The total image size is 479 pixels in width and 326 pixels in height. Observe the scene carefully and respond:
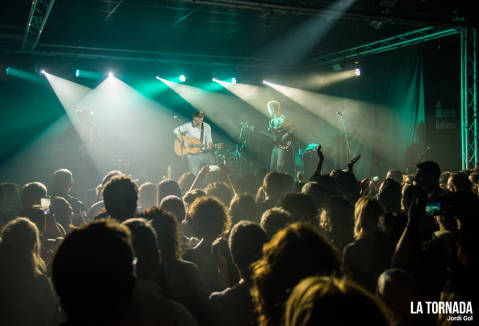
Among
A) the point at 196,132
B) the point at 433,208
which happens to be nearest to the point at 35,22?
the point at 196,132

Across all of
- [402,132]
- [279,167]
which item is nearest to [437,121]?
[402,132]

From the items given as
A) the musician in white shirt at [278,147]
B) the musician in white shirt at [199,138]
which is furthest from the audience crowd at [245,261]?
the musician in white shirt at [278,147]

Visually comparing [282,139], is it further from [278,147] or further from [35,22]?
[35,22]

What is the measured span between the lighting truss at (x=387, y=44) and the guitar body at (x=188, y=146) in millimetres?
5065

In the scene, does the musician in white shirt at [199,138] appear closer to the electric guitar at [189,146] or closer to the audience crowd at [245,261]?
the electric guitar at [189,146]

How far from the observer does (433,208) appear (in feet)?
8.47

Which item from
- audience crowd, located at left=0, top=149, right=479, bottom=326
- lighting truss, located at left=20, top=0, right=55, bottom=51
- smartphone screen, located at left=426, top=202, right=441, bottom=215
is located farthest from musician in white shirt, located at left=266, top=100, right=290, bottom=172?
smartphone screen, located at left=426, top=202, right=441, bottom=215

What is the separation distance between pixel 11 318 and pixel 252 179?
13.0 feet

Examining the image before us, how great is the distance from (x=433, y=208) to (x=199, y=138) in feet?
30.1

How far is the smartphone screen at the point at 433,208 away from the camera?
101 inches

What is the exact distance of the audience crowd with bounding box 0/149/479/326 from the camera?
48.2 inches

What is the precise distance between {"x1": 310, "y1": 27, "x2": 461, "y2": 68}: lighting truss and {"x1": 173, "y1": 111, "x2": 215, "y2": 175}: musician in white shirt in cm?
462

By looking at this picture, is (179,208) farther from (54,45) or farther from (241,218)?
(54,45)

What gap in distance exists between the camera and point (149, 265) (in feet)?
5.59
